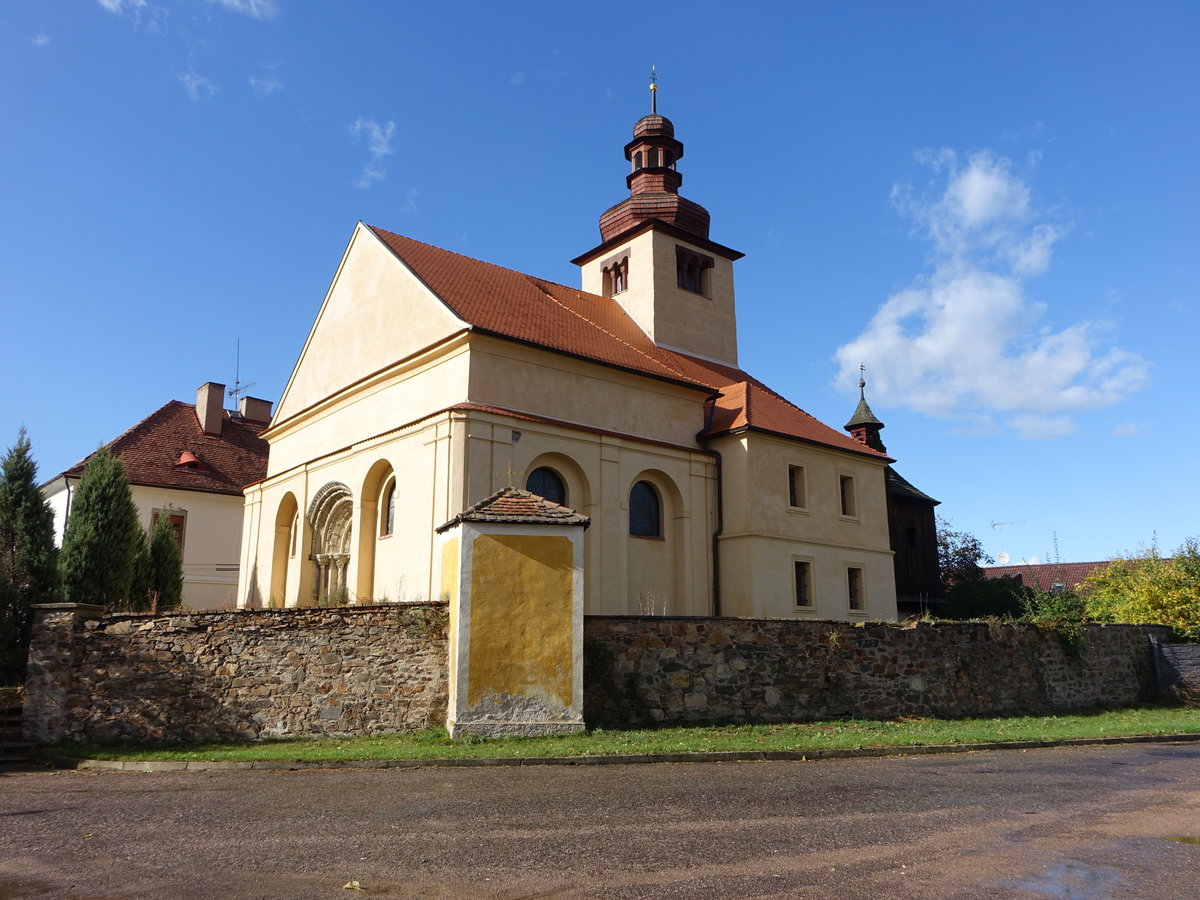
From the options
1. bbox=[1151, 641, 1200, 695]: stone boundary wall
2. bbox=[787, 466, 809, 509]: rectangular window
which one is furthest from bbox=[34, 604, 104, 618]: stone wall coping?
bbox=[1151, 641, 1200, 695]: stone boundary wall

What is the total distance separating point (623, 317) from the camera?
1191 inches

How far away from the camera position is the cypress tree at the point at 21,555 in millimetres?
17328

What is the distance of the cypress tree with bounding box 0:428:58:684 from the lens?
1733 centimetres

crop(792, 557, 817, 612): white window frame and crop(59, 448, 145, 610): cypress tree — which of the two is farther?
crop(792, 557, 817, 612): white window frame

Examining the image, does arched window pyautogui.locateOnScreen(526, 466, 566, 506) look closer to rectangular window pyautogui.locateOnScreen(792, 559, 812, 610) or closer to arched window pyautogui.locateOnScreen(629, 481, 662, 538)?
arched window pyautogui.locateOnScreen(629, 481, 662, 538)

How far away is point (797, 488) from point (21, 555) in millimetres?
18637

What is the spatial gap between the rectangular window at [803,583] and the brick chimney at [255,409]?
23719 millimetres

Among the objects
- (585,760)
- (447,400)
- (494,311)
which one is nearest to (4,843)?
(585,760)

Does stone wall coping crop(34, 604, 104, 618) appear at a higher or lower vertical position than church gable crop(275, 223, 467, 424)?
lower

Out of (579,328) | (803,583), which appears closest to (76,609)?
(579,328)

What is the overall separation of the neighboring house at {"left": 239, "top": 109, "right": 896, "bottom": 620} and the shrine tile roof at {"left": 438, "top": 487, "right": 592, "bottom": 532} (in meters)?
4.05

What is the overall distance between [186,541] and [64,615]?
1761 centimetres

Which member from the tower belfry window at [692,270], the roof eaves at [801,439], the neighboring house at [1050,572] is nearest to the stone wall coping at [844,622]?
the roof eaves at [801,439]

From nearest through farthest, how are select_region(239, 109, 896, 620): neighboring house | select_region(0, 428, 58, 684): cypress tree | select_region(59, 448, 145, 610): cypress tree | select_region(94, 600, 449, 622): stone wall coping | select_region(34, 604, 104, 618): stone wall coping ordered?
select_region(34, 604, 104, 618): stone wall coping → select_region(94, 600, 449, 622): stone wall coping → select_region(0, 428, 58, 684): cypress tree → select_region(239, 109, 896, 620): neighboring house → select_region(59, 448, 145, 610): cypress tree
